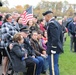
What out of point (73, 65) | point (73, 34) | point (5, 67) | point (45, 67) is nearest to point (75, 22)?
point (73, 34)

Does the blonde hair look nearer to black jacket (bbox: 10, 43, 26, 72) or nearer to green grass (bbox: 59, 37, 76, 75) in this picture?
black jacket (bbox: 10, 43, 26, 72)

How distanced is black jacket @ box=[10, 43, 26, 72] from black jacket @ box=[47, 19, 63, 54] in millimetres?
676

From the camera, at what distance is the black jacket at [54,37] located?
6.71 meters

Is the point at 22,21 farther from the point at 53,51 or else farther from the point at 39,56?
the point at 53,51

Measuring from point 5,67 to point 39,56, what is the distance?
3.06 ft

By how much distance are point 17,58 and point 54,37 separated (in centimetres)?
97

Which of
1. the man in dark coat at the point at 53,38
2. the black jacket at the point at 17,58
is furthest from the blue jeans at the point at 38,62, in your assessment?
the black jacket at the point at 17,58

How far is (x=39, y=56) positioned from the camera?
25.2 feet

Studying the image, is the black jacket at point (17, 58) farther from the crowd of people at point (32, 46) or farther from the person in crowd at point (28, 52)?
the person in crowd at point (28, 52)

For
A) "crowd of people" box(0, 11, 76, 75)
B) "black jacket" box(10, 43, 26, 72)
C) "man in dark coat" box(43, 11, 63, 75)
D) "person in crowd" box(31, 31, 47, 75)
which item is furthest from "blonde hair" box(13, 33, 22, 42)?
"person in crowd" box(31, 31, 47, 75)

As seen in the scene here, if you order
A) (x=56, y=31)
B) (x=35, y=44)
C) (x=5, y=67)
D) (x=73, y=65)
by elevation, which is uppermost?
(x=56, y=31)

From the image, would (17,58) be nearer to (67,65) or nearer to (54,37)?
(54,37)

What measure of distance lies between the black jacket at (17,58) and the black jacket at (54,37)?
676 mm

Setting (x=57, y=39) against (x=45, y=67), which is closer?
(x=57, y=39)
